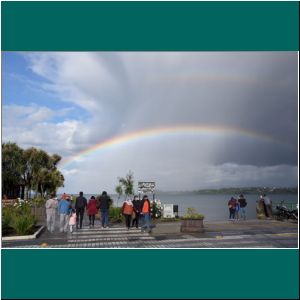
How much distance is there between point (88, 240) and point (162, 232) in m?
3.95

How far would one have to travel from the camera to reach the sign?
25.8m

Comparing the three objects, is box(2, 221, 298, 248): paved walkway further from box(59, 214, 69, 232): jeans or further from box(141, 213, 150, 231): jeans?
box(59, 214, 69, 232): jeans

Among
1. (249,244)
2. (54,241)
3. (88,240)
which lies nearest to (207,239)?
(249,244)

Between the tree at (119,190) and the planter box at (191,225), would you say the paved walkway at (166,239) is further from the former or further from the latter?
the tree at (119,190)

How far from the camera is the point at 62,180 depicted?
65438 millimetres

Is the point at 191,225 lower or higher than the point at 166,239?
higher

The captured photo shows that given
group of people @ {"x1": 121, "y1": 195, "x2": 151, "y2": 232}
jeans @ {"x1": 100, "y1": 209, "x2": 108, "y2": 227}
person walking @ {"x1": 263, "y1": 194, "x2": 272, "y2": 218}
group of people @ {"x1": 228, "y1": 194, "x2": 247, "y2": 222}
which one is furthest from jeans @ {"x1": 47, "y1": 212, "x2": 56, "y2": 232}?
person walking @ {"x1": 263, "y1": 194, "x2": 272, "y2": 218}

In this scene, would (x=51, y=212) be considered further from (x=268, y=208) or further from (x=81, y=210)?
(x=268, y=208)

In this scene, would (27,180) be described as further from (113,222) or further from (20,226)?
(20,226)

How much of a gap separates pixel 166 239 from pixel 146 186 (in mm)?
9732

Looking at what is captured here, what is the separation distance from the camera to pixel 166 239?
1647 centimetres

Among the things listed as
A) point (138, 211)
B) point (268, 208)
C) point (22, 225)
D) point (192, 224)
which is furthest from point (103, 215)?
point (268, 208)

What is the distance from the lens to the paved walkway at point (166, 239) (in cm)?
Answer: 1473

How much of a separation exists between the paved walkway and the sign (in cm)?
577
